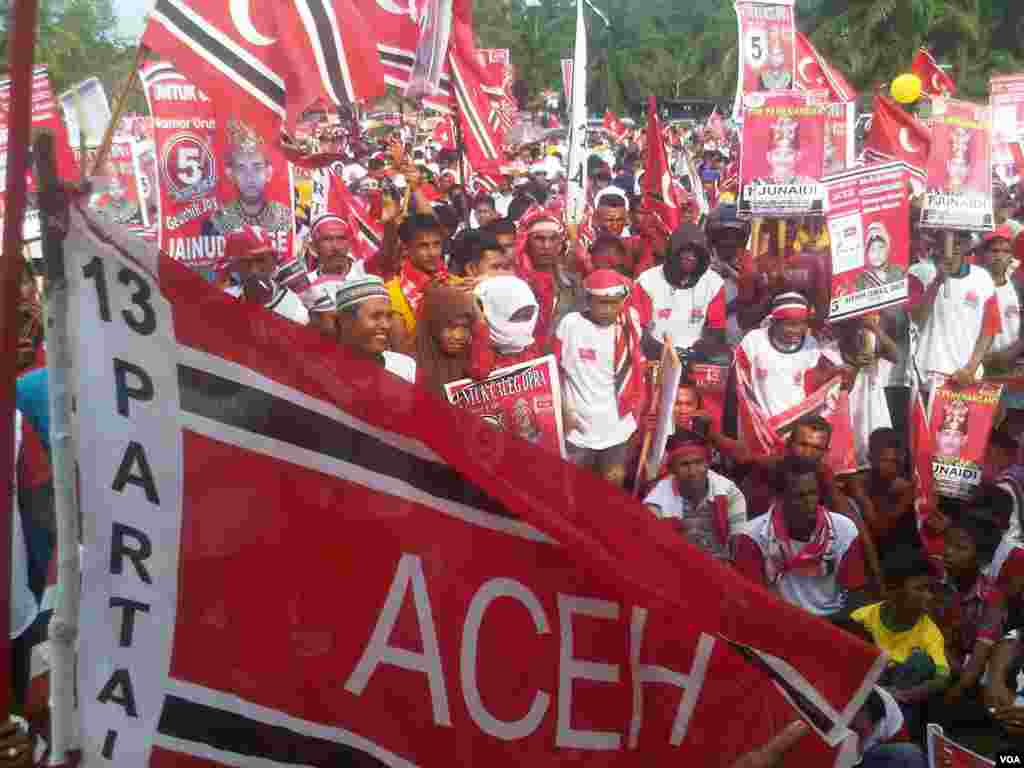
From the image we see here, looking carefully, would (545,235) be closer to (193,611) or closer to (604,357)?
(604,357)

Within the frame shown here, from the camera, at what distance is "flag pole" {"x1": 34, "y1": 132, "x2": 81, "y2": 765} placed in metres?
2.18

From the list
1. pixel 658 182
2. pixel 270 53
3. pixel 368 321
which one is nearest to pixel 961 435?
pixel 368 321

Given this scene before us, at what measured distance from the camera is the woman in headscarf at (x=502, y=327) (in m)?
5.82

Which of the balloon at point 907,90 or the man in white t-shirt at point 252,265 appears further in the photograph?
the balloon at point 907,90

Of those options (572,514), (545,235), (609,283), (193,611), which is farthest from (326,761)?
(545,235)

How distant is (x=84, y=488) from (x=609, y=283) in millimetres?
4452

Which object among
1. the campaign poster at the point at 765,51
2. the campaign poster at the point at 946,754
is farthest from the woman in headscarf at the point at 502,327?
the campaign poster at the point at 765,51

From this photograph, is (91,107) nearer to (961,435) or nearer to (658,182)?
(658,182)

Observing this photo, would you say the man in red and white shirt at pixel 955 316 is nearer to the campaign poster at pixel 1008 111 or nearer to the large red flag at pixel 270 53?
the campaign poster at pixel 1008 111

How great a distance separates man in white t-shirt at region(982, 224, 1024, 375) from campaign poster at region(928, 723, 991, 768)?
4110 millimetres

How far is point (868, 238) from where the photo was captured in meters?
7.04

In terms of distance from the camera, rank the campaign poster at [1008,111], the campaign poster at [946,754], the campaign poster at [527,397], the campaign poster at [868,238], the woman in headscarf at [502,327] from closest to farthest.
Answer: the campaign poster at [946,754]
the campaign poster at [527,397]
the woman in headscarf at [502,327]
the campaign poster at [868,238]
the campaign poster at [1008,111]

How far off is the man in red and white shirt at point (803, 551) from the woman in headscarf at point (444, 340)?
4.30 feet

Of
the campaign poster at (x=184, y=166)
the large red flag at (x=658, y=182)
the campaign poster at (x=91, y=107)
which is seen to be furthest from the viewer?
the large red flag at (x=658, y=182)
